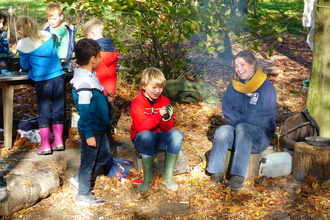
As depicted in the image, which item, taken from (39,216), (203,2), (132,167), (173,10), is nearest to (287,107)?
(203,2)

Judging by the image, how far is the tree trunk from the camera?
4.94 meters

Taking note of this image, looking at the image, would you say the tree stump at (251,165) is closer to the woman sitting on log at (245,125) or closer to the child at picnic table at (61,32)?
the woman sitting on log at (245,125)

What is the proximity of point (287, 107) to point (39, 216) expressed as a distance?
5533mm

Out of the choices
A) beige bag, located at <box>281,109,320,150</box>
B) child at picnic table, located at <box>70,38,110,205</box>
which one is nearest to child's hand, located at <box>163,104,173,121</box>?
child at picnic table, located at <box>70,38,110,205</box>

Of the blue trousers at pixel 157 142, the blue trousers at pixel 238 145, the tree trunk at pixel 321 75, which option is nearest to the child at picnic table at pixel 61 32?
the blue trousers at pixel 157 142

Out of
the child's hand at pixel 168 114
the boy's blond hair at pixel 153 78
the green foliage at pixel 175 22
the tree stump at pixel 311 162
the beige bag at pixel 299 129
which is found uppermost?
the green foliage at pixel 175 22

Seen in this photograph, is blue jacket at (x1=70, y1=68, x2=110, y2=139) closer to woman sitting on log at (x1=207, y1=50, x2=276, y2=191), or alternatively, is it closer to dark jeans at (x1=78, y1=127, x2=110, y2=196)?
dark jeans at (x1=78, y1=127, x2=110, y2=196)

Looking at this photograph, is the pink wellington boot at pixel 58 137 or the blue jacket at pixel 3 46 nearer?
the pink wellington boot at pixel 58 137

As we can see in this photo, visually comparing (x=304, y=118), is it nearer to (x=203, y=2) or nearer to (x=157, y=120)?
(x=157, y=120)

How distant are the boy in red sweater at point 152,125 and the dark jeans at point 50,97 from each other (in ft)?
5.22

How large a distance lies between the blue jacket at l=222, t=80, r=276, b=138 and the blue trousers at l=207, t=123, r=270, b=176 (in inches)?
4.4

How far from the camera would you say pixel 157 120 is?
14.9 ft

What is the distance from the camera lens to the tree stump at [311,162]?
443cm

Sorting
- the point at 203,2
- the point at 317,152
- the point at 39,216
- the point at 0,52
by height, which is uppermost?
the point at 203,2
